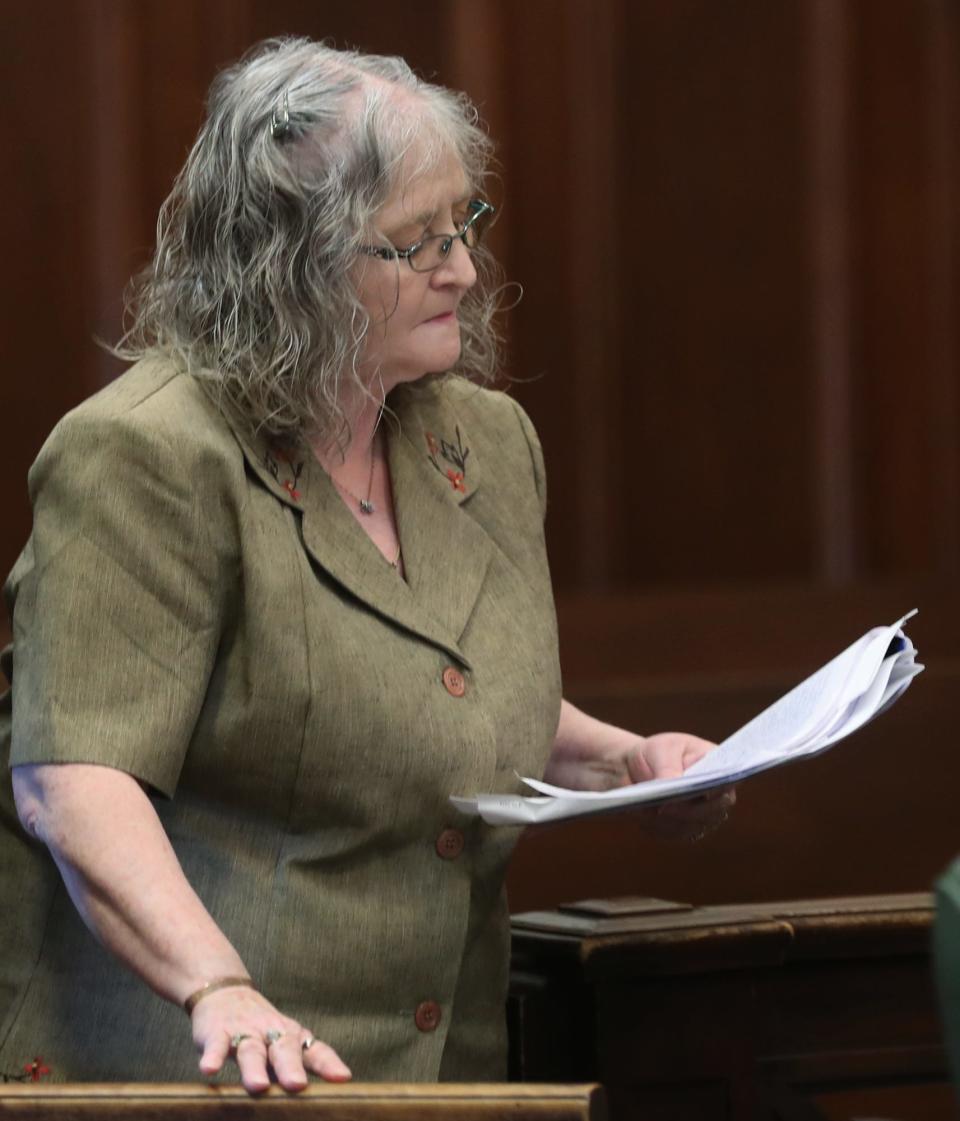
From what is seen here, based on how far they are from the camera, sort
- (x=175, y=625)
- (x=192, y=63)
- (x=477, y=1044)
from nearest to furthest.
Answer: (x=175, y=625)
(x=477, y=1044)
(x=192, y=63)

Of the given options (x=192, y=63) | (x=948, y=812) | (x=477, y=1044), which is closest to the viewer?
(x=477, y=1044)

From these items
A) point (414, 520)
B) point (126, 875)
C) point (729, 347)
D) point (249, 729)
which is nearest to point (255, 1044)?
point (126, 875)

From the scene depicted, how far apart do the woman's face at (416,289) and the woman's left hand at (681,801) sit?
1.64 ft

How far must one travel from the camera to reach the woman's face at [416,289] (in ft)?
6.47

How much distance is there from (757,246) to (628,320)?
1.14ft

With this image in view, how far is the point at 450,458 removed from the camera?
220 cm

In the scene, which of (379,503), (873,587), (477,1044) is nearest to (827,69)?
(873,587)

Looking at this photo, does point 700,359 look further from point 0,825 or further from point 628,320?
point 0,825

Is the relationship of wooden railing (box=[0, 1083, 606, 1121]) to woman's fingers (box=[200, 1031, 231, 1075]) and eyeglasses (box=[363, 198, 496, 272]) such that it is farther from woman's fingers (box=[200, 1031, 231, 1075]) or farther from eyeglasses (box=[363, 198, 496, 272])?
eyeglasses (box=[363, 198, 496, 272])

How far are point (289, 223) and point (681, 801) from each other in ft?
2.41

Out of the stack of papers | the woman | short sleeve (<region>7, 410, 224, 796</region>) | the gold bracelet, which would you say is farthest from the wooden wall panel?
the gold bracelet

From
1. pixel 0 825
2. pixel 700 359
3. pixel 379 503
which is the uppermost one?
pixel 379 503

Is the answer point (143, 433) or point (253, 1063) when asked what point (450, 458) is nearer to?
point (143, 433)

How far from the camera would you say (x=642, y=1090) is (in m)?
2.09
